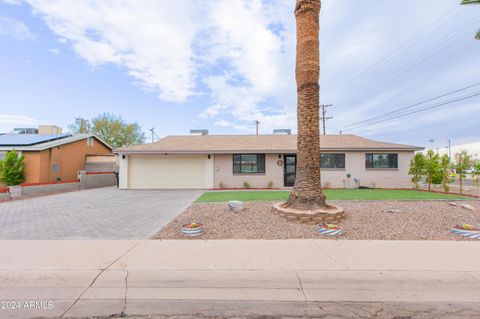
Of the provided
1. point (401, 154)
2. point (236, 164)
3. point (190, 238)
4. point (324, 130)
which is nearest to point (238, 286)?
point (190, 238)

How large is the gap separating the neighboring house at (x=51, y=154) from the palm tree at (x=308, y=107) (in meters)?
16.4

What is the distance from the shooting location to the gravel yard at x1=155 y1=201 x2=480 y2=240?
514 centimetres

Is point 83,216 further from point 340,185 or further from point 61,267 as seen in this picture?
point 340,185

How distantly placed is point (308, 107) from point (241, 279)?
522 cm

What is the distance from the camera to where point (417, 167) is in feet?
43.8

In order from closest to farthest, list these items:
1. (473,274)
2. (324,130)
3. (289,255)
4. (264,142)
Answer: (473,274), (289,255), (264,142), (324,130)

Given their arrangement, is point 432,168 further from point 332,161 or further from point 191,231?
point 191,231

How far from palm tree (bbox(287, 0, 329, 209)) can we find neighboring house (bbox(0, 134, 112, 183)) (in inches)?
644

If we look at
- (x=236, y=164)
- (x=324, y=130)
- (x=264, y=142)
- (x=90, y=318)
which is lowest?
(x=90, y=318)

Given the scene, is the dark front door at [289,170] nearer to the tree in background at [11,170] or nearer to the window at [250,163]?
the window at [250,163]

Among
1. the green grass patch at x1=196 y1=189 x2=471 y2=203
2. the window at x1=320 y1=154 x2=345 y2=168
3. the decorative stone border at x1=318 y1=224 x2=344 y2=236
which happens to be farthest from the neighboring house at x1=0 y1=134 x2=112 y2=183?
the window at x1=320 y1=154 x2=345 y2=168

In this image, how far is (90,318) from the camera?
252cm

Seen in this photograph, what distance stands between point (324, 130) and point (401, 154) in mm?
15241

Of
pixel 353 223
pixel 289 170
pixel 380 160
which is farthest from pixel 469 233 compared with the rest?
pixel 380 160
